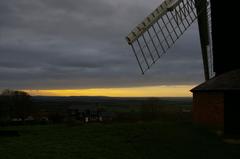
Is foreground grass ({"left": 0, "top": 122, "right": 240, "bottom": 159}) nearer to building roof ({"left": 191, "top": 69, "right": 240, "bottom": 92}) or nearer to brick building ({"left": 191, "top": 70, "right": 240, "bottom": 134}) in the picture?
brick building ({"left": 191, "top": 70, "right": 240, "bottom": 134})

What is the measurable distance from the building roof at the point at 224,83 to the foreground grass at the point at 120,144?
275 cm

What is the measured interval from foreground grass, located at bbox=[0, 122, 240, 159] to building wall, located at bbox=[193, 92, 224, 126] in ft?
3.42

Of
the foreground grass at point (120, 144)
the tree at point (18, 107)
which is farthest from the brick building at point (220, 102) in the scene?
the tree at point (18, 107)

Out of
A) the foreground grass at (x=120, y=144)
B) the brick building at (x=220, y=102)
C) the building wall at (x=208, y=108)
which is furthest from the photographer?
the building wall at (x=208, y=108)

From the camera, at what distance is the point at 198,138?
72.4 feet

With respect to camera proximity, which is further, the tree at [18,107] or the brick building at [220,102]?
the tree at [18,107]

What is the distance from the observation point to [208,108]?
86.2 feet

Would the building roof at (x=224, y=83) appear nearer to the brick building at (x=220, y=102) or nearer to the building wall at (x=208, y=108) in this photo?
the brick building at (x=220, y=102)

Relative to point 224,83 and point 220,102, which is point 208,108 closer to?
point 220,102

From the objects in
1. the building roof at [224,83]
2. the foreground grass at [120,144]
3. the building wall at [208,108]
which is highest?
the building roof at [224,83]

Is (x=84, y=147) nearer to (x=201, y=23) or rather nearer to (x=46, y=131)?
(x=46, y=131)

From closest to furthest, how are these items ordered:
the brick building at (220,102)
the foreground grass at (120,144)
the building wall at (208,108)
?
the foreground grass at (120,144) → the brick building at (220,102) → the building wall at (208,108)

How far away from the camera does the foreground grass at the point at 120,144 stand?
17.1 meters

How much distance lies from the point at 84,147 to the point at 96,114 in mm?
81564
